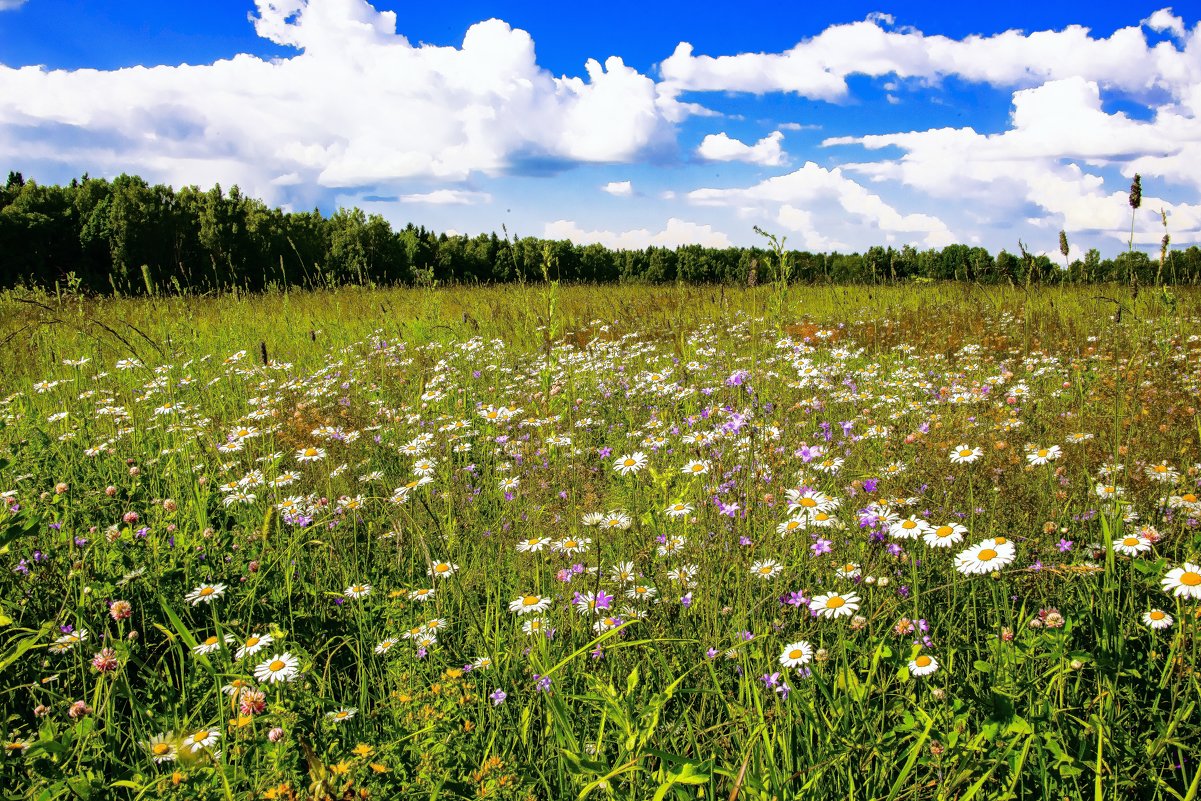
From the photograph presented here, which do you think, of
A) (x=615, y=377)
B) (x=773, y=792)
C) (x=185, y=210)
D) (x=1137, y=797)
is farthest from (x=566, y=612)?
(x=185, y=210)

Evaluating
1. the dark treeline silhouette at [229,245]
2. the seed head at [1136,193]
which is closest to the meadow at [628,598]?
the seed head at [1136,193]

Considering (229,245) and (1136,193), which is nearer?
(1136,193)

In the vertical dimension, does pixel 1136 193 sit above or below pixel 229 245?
below

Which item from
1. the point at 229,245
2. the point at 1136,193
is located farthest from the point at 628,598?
the point at 229,245

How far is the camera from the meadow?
1342 millimetres

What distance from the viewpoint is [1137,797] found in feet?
4.47

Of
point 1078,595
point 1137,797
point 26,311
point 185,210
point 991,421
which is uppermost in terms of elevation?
point 185,210

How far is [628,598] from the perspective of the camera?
1.97m

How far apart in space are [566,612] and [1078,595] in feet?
4.97

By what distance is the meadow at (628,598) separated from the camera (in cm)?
134

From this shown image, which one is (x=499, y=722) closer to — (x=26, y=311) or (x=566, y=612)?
(x=566, y=612)

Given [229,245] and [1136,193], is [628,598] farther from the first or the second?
[229,245]

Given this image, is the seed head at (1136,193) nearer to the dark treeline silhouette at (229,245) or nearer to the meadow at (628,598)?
the meadow at (628,598)

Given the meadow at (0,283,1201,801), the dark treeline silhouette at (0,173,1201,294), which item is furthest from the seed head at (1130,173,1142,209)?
the dark treeline silhouette at (0,173,1201,294)
